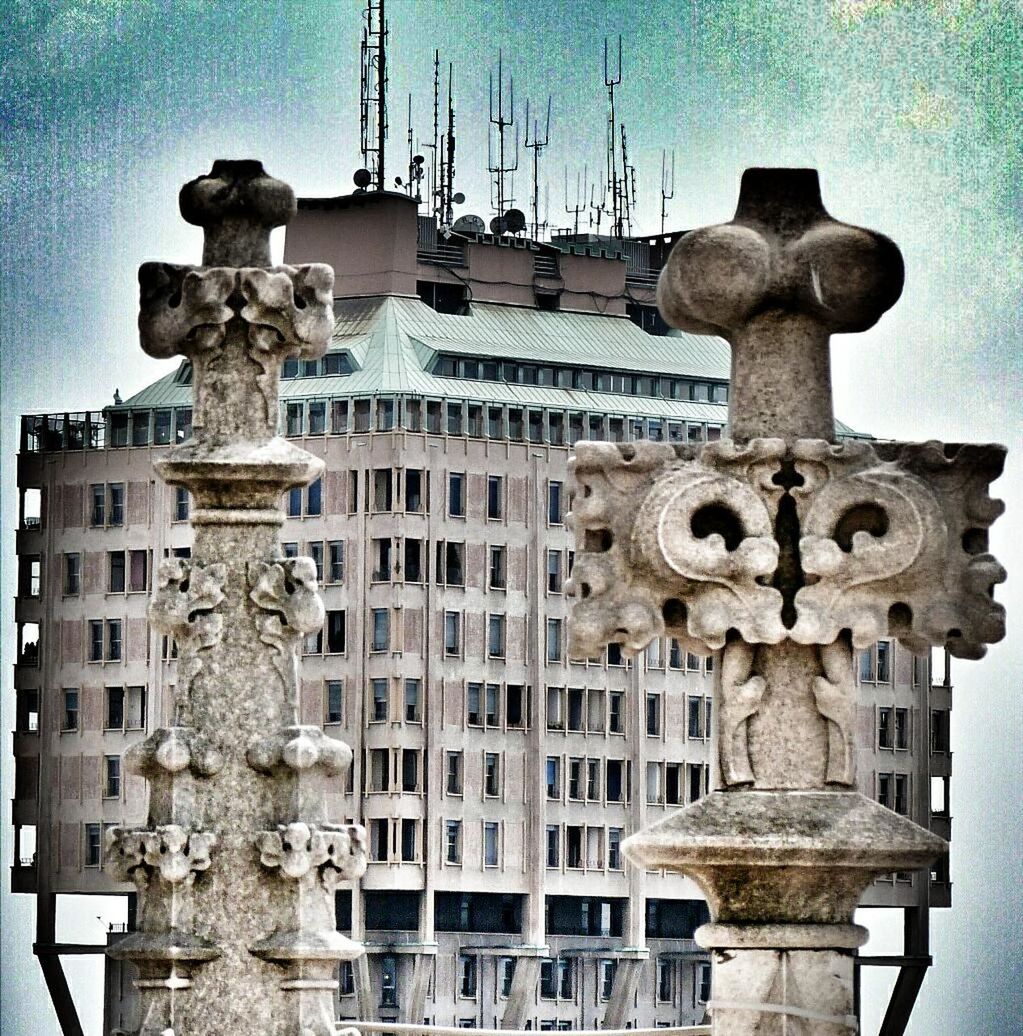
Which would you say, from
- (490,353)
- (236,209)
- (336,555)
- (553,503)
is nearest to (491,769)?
(336,555)

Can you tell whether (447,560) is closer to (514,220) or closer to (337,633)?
(337,633)

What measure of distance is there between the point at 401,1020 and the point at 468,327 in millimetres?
37175

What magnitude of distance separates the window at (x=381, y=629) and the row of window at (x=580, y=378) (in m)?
12.1

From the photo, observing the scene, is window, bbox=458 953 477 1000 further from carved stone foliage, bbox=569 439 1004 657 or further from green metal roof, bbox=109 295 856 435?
carved stone foliage, bbox=569 439 1004 657

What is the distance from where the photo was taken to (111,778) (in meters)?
154

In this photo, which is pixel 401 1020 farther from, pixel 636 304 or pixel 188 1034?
pixel 188 1034

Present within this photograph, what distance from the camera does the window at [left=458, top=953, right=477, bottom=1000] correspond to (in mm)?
147750

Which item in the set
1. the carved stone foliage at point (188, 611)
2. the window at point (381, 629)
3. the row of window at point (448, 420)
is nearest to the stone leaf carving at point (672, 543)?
the carved stone foliage at point (188, 611)

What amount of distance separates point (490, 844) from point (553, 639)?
34.3 ft

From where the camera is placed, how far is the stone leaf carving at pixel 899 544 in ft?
27.5

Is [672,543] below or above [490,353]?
below

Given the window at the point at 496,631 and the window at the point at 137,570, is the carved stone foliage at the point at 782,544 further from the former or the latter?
the window at the point at 137,570

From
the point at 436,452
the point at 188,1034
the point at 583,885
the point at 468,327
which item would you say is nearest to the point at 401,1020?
the point at 583,885

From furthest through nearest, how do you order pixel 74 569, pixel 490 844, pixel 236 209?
1. pixel 74 569
2. pixel 490 844
3. pixel 236 209
